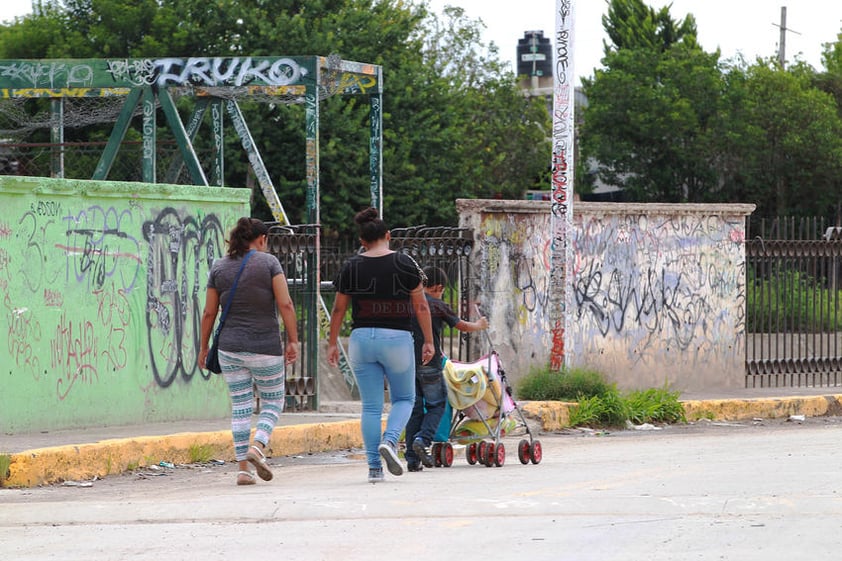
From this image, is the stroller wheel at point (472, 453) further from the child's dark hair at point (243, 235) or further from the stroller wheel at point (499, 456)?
the child's dark hair at point (243, 235)

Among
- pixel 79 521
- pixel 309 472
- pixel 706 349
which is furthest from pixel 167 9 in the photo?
pixel 79 521

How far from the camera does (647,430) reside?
13852 mm

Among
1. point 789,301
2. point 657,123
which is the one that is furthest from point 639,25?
point 789,301

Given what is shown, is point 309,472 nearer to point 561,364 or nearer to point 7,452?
point 7,452

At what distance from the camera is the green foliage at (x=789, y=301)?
16.5 m

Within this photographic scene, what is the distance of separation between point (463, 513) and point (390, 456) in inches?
60.3

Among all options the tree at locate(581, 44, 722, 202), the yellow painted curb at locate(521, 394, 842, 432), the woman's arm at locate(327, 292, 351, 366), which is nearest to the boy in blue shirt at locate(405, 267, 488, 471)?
the woman's arm at locate(327, 292, 351, 366)

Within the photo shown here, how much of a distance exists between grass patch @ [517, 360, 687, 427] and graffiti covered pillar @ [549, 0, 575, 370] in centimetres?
21

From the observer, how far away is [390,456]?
355 inches

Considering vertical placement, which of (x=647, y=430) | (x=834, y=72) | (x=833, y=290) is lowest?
(x=647, y=430)

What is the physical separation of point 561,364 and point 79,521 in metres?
7.57

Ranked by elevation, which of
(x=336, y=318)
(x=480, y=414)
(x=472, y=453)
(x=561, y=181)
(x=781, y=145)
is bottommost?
(x=472, y=453)

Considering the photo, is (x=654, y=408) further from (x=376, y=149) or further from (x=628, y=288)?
(x=376, y=149)

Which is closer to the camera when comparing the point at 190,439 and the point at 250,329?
the point at 250,329
